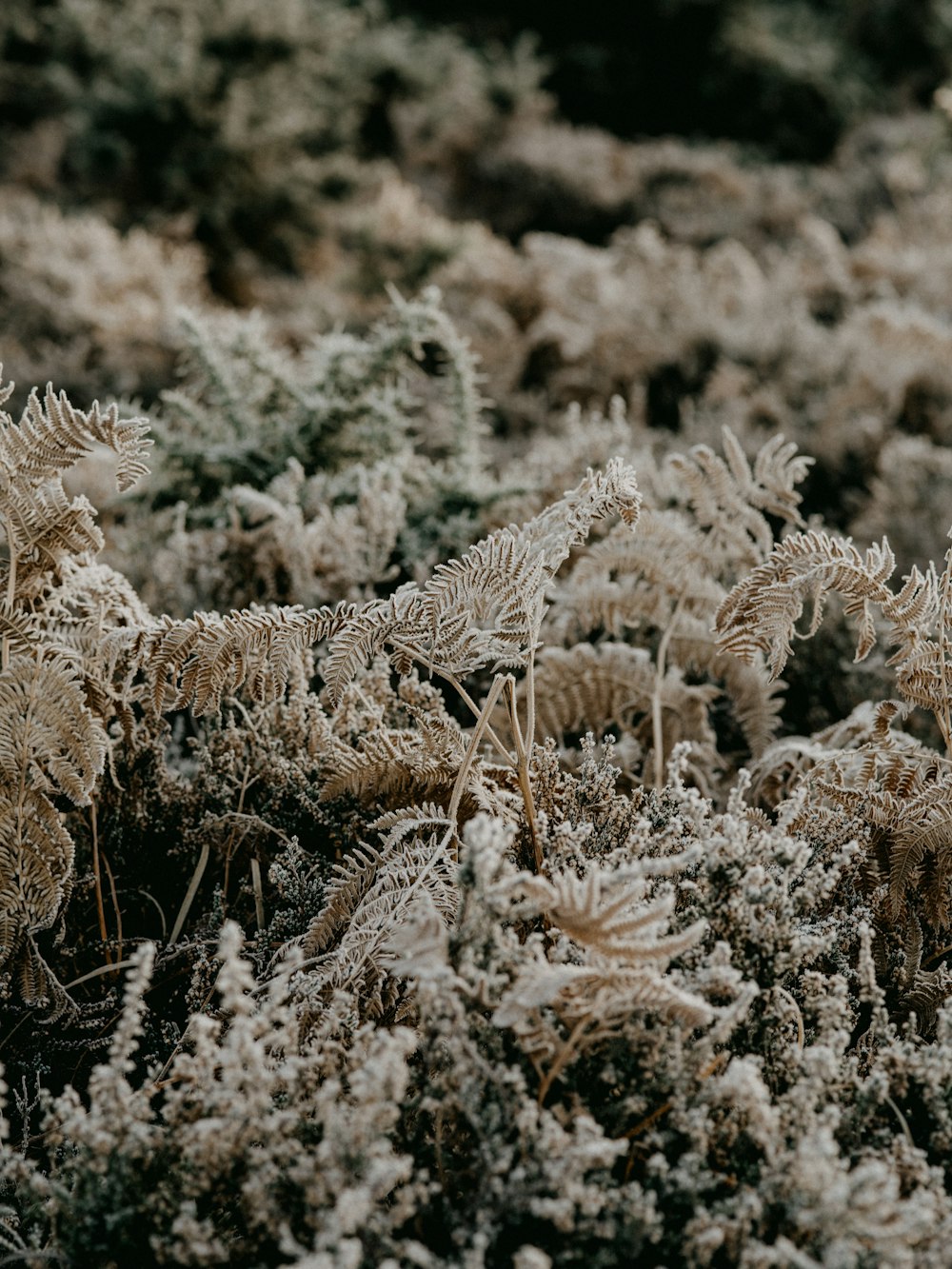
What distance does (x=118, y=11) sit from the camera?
832 cm

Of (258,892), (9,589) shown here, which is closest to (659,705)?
(258,892)

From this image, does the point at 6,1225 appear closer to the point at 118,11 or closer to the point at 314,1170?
the point at 314,1170

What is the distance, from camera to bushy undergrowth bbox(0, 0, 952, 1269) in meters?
1.40

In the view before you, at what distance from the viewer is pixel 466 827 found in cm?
151

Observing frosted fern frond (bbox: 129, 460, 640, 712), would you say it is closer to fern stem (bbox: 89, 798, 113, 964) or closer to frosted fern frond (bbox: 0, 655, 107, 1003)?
frosted fern frond (bbox: 0, 655, 107, 1003)

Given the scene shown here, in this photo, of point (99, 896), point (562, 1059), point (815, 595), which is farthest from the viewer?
point (99, 896)

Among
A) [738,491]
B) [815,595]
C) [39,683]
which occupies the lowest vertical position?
[39,683]

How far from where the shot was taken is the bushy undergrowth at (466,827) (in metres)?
1.40

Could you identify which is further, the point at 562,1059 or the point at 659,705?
the point at 659,705

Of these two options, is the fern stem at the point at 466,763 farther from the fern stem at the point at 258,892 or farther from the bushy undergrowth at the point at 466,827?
the fern stem at the point at 258,892

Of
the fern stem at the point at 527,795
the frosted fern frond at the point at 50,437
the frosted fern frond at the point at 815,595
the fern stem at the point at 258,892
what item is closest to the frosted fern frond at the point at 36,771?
the frosted fern frond at the point at 50,437

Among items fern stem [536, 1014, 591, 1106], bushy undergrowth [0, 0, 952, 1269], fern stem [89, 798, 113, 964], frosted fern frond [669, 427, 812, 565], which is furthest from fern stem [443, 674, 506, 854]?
frosted fern frond [669, 427, 812, 565]

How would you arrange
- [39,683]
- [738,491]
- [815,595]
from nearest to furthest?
[39,683] < [815,595] < [738,491]

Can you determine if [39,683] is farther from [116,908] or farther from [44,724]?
[116,908]
